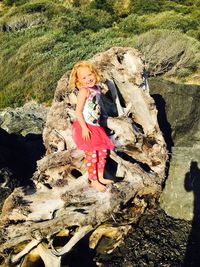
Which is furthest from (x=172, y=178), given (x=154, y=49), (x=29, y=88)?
(x=154, y=49)

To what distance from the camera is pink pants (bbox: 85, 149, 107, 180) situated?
14.5 feet

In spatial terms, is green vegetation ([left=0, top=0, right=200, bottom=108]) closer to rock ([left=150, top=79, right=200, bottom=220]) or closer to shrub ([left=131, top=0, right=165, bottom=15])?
rock ([left=150, top=79, right=200, bottom=220])

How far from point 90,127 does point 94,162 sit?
0.43 metres

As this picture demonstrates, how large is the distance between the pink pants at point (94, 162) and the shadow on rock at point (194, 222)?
131cm

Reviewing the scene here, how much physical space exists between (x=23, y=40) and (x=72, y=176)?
12036 mm

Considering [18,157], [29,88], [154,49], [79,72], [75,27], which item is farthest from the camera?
[75,27]

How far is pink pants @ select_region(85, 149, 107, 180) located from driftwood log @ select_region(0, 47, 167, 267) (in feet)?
0.39

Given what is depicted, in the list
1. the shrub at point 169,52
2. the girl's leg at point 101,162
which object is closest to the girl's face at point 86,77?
the girl's leg at point 101,162

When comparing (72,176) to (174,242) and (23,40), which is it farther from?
(23,40)

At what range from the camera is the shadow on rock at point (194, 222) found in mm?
4605

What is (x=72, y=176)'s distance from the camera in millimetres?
4668

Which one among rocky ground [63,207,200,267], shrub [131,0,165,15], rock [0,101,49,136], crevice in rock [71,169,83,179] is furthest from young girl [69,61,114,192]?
shrub [131,0,165,15]

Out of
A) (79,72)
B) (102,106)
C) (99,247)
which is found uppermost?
(79,72)

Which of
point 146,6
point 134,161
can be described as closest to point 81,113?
point 134,161
